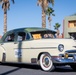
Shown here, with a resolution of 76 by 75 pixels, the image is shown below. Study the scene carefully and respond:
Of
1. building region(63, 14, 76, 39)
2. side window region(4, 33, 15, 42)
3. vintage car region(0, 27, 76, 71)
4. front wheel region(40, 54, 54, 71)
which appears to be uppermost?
building region(63, 14, 76, 39)

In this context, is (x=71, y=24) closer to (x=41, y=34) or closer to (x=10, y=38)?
(x=10, y=38)

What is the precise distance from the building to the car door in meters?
40.3

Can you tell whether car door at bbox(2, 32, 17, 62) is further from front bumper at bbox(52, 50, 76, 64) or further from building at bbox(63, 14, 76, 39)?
building at bbox(63, 14, 76, 39)

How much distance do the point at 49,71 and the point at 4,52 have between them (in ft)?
9.48

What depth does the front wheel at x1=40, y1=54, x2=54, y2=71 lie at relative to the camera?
10.2 metres

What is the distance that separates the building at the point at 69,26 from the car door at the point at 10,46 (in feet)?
132

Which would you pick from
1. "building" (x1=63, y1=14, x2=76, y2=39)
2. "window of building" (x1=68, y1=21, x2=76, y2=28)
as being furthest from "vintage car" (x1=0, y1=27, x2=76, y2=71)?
"window of building" (x1=68, y1=21, x2=76, y2=28)

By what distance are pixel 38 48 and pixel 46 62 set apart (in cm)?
60

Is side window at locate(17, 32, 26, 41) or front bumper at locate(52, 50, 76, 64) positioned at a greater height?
side window at locate(17, 32, 26, 41)

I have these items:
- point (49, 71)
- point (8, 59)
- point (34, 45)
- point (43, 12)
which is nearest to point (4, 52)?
point (8, 59)

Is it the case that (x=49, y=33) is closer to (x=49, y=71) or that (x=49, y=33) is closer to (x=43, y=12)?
(x=49, y=71)

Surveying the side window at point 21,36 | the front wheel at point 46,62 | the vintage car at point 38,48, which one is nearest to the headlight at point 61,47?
the vintage car at point 38,48

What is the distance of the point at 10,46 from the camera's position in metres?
12.1

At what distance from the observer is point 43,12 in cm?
3073
